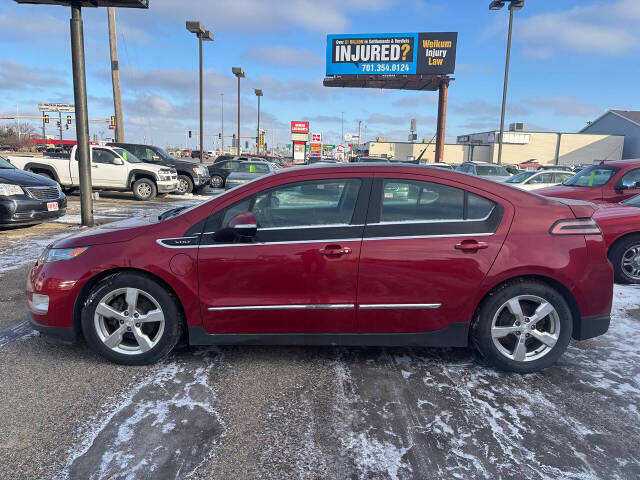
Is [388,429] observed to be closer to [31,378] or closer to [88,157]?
[31,378]

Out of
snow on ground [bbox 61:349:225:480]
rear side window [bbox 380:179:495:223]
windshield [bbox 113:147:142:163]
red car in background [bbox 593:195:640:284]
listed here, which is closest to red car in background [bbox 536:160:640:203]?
red car in background [bbox 593:195:640:284]

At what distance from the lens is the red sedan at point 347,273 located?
3.28 meters

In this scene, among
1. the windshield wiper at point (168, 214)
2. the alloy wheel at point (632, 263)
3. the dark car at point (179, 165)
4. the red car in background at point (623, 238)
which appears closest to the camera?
the windshield wiper at point (168, 214)

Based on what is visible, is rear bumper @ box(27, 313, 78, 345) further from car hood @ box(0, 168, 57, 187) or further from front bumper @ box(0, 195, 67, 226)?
car hood @ box(0, 168, 57, 187)

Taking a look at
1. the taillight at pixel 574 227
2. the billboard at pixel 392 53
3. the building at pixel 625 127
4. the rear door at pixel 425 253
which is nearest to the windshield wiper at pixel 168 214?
the rear door at pixel 425 253

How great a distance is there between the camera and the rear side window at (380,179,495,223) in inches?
133

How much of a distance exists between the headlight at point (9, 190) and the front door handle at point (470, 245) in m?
7.85

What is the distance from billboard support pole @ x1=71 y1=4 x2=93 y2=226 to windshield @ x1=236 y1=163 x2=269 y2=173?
9456 millimetres

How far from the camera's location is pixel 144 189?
15648mm

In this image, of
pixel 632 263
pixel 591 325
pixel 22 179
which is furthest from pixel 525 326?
pixel 22 179

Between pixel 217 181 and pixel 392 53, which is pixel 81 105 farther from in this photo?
pixel 392 53

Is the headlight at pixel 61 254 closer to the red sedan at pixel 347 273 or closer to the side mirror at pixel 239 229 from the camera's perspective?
the red sedan at pixel 347 273

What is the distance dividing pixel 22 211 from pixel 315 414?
734 cm

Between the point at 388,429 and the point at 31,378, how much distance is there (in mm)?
2548
